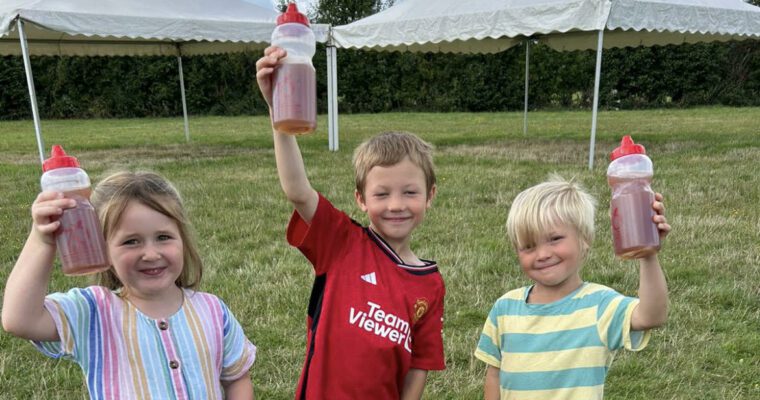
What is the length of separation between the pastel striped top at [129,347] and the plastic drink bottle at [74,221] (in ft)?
0.51

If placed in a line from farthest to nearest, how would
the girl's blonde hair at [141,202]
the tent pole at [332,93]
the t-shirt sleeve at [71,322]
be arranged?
the tent pole at [332,93] < the girl's blonde hair at [141,202] < the t-shirt sleeve at [71,322]

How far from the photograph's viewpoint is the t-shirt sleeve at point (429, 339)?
1.88 metres

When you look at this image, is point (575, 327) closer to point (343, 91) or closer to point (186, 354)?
point (186, 354)

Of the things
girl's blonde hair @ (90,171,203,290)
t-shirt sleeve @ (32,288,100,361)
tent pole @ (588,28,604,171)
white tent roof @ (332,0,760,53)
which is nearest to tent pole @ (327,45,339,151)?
white tent roof @ (332,0,760,53)

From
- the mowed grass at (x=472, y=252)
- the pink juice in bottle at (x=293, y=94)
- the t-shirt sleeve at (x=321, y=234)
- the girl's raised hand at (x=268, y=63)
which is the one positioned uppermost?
the girl's raised hand at (x=268, y=63)

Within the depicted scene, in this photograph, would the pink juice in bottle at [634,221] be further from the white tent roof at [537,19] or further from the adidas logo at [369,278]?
the white tent roof at [537,19]

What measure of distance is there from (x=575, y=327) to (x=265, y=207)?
470 centimetres

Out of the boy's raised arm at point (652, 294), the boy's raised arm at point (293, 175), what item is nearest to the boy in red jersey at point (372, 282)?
the boy's raised arm at point (293, 175)

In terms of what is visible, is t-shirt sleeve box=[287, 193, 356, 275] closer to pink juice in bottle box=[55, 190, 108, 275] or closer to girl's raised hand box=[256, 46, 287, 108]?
girl's raised hand box=[256, 46, 287, 108]

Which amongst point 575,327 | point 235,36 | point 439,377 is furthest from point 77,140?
point 575,327

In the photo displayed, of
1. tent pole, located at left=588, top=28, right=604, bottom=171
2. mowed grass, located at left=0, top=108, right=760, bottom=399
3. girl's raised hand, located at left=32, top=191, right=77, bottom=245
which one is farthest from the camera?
tent pole, located at left=588, top=28, right=604, bottom=171

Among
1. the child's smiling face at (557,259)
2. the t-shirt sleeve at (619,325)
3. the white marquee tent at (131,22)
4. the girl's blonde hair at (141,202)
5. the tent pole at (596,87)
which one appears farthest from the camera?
the tent pole at (596,87)

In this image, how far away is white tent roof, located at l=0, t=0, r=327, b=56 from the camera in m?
7.26

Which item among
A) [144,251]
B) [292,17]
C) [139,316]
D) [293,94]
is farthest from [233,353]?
[292,17]
